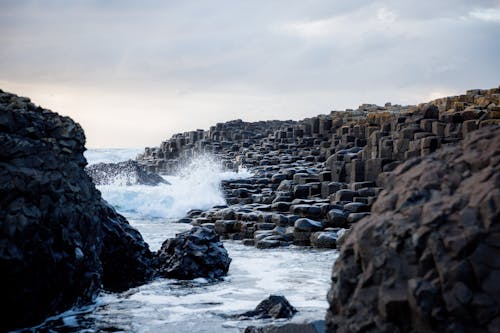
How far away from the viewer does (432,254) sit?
2904 mm

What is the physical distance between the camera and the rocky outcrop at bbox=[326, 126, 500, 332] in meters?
2.78

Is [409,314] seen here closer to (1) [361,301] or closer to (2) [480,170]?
(1) [361,301]

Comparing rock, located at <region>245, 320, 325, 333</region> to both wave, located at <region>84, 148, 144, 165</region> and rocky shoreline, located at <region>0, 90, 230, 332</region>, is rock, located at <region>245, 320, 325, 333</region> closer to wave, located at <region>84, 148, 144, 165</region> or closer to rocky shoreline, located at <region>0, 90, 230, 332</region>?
rocky shoreline, located at <region>0, 90, 230, 332</region>

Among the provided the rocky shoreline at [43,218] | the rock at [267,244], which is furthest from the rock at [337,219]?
the rocky shoreline at [43,218]

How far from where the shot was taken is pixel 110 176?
126ft

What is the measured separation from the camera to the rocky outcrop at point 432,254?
278 cm

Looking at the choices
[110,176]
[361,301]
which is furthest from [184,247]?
[110,176]

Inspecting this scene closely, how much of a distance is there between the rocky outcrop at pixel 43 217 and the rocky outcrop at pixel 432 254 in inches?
149

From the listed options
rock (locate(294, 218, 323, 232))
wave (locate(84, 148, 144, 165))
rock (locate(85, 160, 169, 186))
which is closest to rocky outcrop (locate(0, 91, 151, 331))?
rock (locate(294, 218, 323, 232))

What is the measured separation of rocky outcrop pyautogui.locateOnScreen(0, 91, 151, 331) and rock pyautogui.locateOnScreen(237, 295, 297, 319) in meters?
2.02

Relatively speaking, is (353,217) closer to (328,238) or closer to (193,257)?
(328,238)

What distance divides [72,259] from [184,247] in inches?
122

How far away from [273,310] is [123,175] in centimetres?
3176

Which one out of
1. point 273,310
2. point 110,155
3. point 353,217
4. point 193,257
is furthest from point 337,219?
point 110,155
